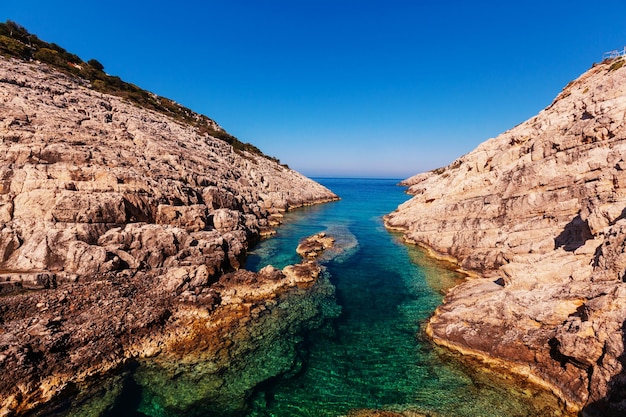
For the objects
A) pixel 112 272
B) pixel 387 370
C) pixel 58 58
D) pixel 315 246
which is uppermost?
pixel 58 58

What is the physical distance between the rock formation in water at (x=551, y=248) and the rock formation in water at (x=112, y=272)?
13.2m

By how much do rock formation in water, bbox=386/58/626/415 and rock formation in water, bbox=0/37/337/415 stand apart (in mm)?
13182

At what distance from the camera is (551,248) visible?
24.1 meters

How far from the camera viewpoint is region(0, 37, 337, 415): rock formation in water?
15398 mm

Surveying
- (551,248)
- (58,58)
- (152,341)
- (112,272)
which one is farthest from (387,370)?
(58,58)

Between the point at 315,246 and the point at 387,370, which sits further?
the point at 315,246

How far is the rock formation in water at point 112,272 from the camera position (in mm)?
15398

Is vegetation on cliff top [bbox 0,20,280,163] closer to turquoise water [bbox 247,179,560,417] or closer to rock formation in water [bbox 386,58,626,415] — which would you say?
turquoise water [bbox 247,179,560,417]

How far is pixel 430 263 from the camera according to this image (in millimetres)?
35938

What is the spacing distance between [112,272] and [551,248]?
3681 cm

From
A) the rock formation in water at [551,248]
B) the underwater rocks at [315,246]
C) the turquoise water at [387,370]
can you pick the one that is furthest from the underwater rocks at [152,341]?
the underwater rocks at [315,246]

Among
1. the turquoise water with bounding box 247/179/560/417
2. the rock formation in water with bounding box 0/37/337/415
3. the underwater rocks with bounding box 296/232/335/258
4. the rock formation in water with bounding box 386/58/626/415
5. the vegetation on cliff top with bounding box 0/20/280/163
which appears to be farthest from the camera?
the vegetation on cliff top with bounding box 0/20/280/163

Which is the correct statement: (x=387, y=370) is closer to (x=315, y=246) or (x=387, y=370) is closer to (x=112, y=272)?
(x=112, y=272)

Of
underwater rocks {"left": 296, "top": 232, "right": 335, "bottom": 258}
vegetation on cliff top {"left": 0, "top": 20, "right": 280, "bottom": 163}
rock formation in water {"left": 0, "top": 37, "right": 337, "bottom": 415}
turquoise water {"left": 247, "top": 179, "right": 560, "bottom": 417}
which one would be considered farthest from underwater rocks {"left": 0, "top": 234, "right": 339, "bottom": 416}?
vegetation on cliff top {"left": 0, "top": 20, "right": 280, "bottom": 163}
